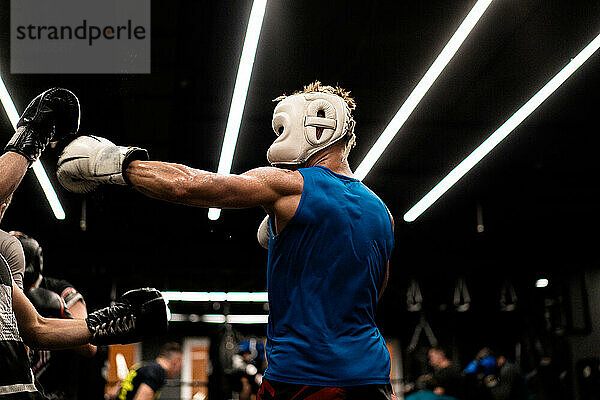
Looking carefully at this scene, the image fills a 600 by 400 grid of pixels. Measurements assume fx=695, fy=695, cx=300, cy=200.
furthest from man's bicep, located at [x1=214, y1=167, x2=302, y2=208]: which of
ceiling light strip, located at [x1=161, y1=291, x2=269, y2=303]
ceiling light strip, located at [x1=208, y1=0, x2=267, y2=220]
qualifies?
ceiling light strip, located at [x1=161, y1=291, x2=269, y2=303]

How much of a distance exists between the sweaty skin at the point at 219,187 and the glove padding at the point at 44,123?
37cm

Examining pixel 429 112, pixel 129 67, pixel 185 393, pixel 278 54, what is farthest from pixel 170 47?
pixel 185 393

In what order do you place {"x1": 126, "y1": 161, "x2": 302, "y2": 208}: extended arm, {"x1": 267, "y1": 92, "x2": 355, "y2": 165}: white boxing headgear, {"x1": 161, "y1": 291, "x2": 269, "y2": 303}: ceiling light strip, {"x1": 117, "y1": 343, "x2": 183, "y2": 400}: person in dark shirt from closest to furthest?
{"x1": 126, "y1": 161, "x2": 302, "y2": 208}: extended arm → {"x1": 267, "y1": 92, "x2": 355, "y2": 165}: white boxing headgear → {"x1": 117, "y1": 343, "x2": 183, "y2": 400}: person in dark shirt → {"x1": 161, "y1": 291, "x2": 269, "y2": 303}: ceiling light strip

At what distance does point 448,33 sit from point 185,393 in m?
14.6

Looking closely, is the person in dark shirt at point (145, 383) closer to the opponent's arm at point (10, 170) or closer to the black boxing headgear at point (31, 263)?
the black boxing headgear at point (31, 263)

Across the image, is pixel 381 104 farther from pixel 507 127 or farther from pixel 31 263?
pixel 31 263

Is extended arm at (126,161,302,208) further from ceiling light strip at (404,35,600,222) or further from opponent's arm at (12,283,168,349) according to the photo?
ceiling light strip at (404,35,600,222)

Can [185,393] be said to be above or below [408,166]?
below

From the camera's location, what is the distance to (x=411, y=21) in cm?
491

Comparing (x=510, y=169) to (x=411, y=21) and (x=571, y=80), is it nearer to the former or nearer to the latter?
(x=571, y=80)

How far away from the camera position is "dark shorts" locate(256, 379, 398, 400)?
187 centimetres

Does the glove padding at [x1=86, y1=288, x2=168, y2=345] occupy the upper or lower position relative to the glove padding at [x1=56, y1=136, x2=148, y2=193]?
lower

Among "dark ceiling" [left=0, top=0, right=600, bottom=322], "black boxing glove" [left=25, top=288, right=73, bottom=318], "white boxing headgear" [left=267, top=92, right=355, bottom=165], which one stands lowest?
"black boxing glove" [left=25, top=288, right=73, bottom=318]

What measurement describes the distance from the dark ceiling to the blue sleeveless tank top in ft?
2.00
